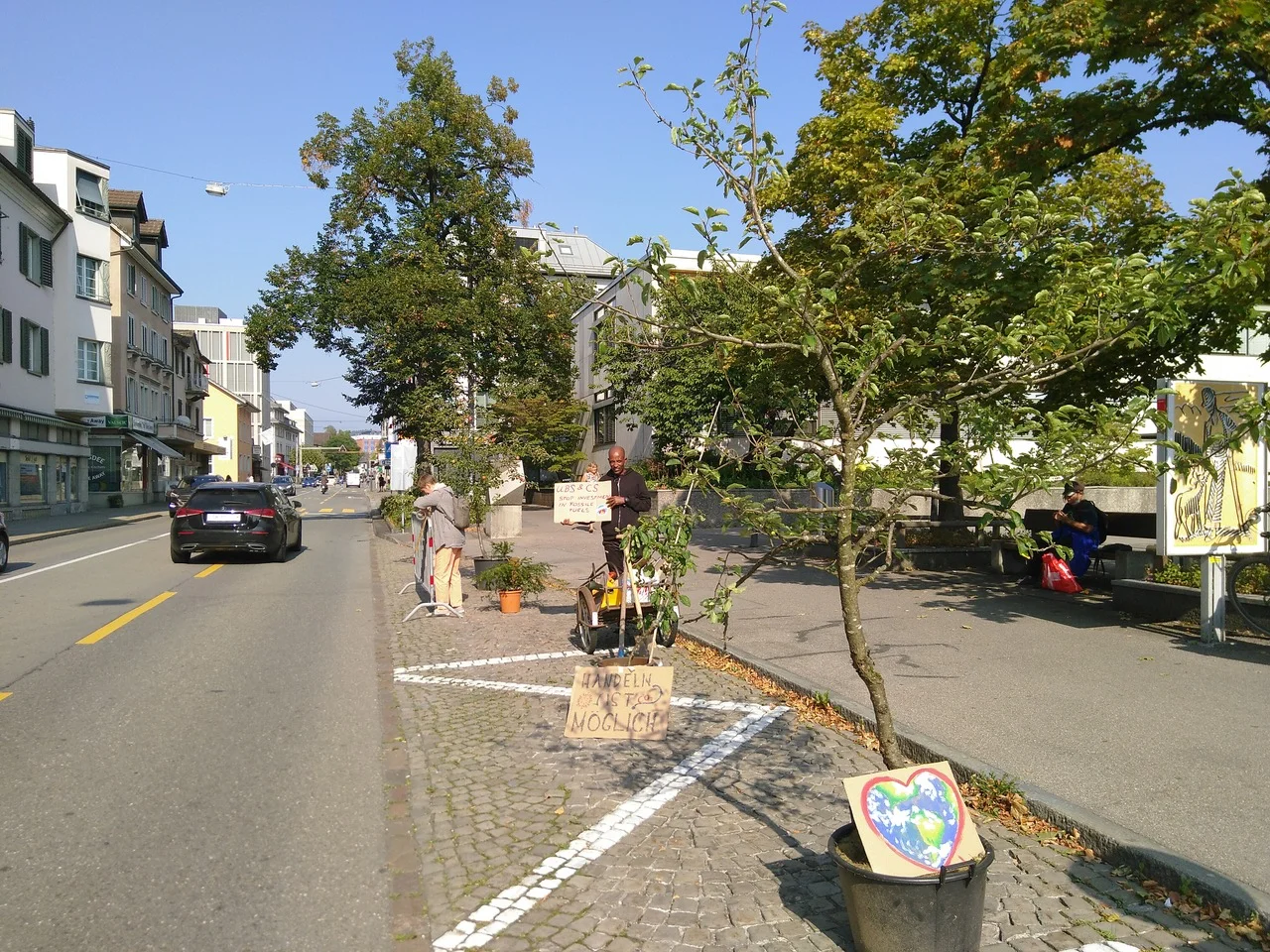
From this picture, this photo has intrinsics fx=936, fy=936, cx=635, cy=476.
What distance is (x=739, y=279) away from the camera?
3.82 m

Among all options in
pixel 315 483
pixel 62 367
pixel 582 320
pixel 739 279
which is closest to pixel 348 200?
pixel 62 367

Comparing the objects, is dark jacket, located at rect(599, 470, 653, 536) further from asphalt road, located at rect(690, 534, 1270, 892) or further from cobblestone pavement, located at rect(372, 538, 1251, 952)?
cobblestone pavement, located at rect(372, 538, 1251, 952)

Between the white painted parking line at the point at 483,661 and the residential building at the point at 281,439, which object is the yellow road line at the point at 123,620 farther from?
the residential building at the point at 281,439

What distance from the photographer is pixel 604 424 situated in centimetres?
4978

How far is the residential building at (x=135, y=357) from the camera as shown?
44156 millimetres

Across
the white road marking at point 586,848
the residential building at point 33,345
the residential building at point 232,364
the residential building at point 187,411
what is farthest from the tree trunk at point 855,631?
the residential building at point 232,364

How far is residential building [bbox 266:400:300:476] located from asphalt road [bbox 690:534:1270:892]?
124 metres

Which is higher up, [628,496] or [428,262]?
[428,262]

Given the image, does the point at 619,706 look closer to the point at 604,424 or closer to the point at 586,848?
the point at 586,848

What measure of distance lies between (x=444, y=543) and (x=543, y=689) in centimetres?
416

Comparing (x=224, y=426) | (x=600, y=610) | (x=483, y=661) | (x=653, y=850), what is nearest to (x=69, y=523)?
(x=483, y=661)

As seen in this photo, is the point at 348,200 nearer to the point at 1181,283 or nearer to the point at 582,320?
the point at 582,320

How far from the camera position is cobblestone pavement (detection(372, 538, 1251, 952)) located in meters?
3.62

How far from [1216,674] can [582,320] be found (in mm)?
45555
